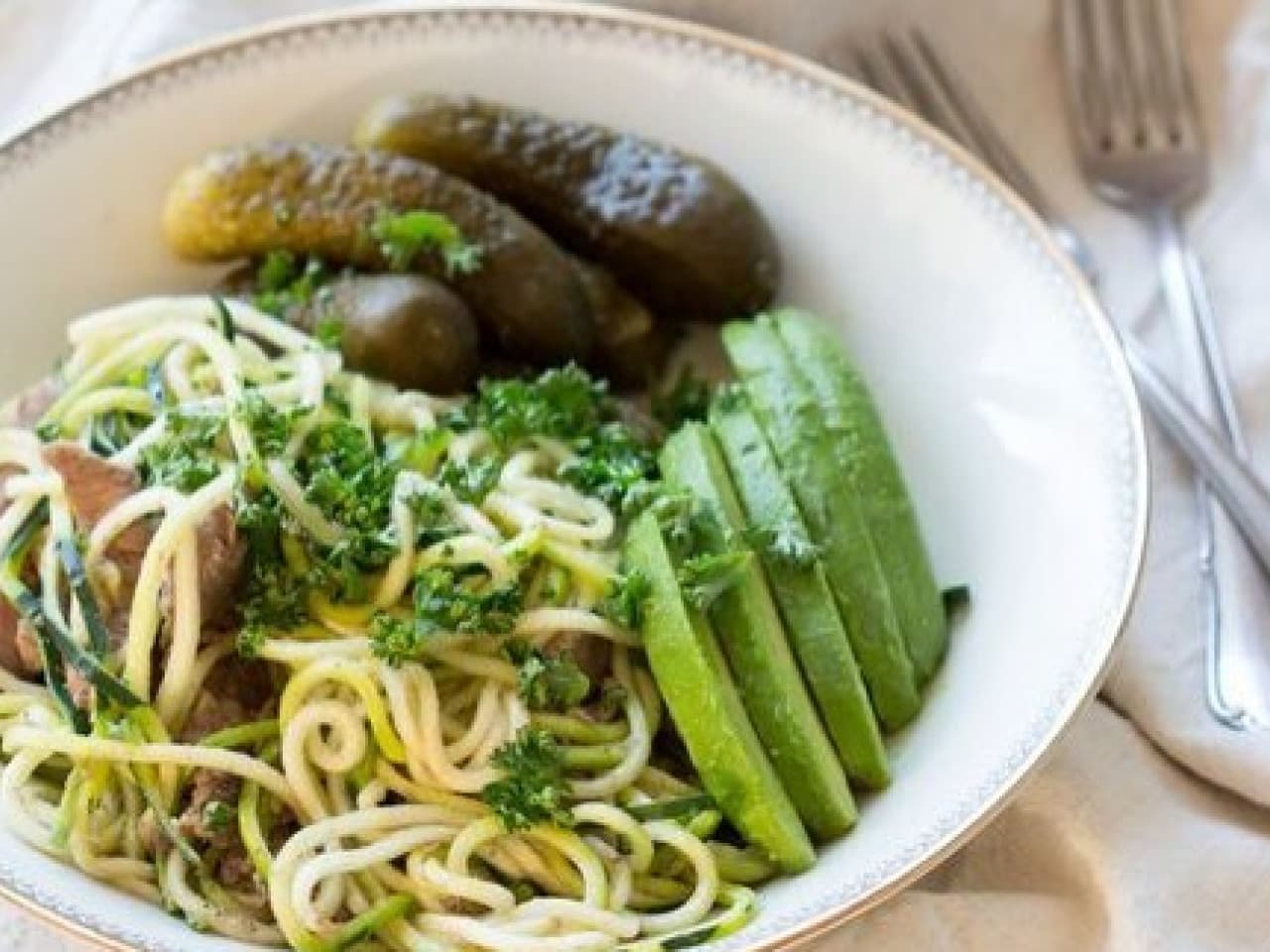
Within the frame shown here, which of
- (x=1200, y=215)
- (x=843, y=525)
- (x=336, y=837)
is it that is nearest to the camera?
(x=336, y=837)

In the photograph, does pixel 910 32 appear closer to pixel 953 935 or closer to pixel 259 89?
pixel 259 89

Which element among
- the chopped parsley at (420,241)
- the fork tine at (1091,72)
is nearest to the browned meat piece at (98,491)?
the chopped parsley at (420,241)

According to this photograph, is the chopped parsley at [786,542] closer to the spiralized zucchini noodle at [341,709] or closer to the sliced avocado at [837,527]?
the sliced avocado at [837,527]

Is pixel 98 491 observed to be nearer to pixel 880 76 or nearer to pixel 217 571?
pixel 217 571

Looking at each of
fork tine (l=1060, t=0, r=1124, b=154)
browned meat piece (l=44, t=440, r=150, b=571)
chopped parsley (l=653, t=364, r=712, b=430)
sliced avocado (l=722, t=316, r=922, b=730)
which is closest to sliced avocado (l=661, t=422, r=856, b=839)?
sliced avocado (l=722, t=316, r=922, b=730)

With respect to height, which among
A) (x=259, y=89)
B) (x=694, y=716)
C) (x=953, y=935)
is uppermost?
(x=259, y=89)

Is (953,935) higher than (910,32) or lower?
lower

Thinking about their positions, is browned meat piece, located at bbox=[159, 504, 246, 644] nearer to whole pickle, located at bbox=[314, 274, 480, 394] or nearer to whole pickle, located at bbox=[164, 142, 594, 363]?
whole pickle, located at bbox=[314, 274, 480, 394]

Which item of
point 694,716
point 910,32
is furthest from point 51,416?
point 910,32

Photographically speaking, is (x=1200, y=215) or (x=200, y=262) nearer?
(x=200, y=262)
